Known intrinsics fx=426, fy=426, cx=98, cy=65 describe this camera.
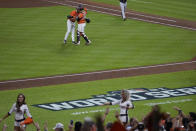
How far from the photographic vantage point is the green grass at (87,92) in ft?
54.3

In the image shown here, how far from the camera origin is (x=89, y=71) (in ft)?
74.9

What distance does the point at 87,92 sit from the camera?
19.4 m

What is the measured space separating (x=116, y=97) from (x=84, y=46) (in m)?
9.44

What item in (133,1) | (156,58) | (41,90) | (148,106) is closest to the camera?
(148,106)

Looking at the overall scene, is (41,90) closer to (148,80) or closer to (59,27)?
(148,80)

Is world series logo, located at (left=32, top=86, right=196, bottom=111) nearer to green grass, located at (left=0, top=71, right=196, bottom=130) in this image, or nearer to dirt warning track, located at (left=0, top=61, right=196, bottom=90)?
green grass, located at (left=0, top=71, right=196, bottom=130)

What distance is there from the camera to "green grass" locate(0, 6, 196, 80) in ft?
78.1

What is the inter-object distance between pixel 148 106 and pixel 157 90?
231 centimetres

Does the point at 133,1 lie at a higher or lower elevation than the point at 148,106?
higher

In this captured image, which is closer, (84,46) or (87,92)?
(87,92)

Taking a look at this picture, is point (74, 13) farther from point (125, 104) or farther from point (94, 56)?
point (125, 104)

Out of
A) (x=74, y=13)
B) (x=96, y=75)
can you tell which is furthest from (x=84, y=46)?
(x=96, y=75)

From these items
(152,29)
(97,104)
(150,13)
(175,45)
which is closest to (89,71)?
(97,104)

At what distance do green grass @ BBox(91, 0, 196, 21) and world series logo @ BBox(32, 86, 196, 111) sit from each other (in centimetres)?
1528
